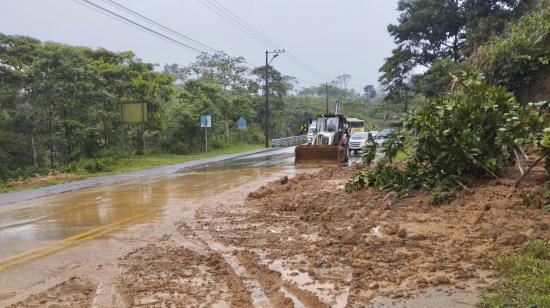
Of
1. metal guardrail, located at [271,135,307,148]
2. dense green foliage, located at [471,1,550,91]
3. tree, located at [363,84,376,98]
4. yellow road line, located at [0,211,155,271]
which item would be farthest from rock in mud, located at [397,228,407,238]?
tree, located at [363,84,376,98]

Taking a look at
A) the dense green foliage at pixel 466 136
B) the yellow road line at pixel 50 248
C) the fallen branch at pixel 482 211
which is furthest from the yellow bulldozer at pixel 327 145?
the fallen branch at pixel 482 211

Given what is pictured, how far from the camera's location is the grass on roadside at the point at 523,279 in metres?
4.14

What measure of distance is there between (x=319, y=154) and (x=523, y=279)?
18456mm

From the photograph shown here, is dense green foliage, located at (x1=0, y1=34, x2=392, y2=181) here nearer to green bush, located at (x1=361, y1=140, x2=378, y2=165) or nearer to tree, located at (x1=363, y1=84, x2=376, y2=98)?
green bush, located at (x1=361, y1=140, x2=378, y2=165)

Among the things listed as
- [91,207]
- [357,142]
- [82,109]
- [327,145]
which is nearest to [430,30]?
[357,142]

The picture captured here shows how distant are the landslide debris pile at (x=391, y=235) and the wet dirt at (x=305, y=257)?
0.02m

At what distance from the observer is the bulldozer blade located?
74.5 feet

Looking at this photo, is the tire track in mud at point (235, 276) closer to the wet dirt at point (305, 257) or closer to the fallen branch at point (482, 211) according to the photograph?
the wet dirt at point (305, 257)

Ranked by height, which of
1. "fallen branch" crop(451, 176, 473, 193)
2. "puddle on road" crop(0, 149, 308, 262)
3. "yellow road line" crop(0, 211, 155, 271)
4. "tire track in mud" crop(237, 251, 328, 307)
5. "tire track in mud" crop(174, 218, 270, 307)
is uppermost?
"fallen branch" crop(451, 176, 473, 193)

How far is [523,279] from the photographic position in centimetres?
457

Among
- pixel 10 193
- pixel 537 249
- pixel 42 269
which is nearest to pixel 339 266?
pixel 537 249

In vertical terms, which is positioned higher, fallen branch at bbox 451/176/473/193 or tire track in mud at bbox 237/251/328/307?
fallen branch at bbox 451/176/473/193

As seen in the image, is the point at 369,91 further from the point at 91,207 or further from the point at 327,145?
the point at 91,207

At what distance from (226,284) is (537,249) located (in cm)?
358
